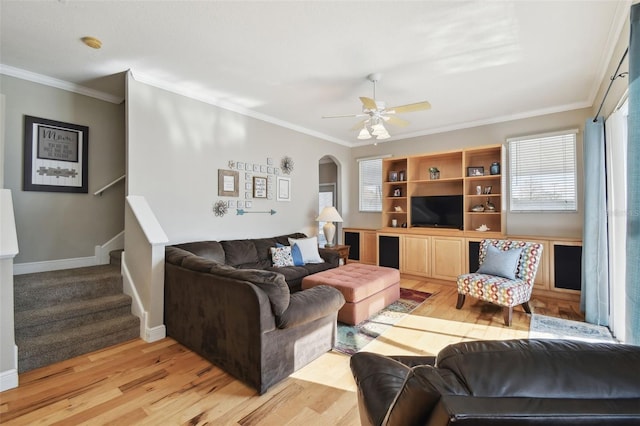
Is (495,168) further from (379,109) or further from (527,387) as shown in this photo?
(527,387)

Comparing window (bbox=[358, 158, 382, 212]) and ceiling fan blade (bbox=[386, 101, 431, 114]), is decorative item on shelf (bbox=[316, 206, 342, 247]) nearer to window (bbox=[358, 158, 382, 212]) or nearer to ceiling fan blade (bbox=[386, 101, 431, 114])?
window (bbox=[358, 158, 382, 212])

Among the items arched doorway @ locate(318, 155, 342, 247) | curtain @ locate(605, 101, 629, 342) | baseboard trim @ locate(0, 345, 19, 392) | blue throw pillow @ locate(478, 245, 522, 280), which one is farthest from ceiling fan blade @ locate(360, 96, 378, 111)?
arched doorway @ locate(318, 155, 342, 247)

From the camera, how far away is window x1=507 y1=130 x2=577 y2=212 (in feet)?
14.1

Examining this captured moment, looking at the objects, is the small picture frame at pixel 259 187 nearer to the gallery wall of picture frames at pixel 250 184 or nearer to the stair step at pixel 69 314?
the gallery wall of picture frames at pixel 250 184

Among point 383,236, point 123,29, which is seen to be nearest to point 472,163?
point 383,236

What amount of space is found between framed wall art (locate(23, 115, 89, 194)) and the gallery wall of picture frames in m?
1.65

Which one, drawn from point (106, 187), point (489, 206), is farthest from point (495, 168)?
point (106, 187)

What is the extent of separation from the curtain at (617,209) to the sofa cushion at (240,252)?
13.0ft

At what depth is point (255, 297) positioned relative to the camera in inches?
79.1

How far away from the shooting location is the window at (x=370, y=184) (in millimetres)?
6344

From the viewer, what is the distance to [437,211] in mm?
5344

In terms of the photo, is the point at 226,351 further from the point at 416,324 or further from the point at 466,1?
the point at 466,1

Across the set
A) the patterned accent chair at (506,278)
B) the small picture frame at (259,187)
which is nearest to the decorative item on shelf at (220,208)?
the small picture frame at (259,187)

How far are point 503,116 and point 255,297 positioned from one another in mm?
4923
